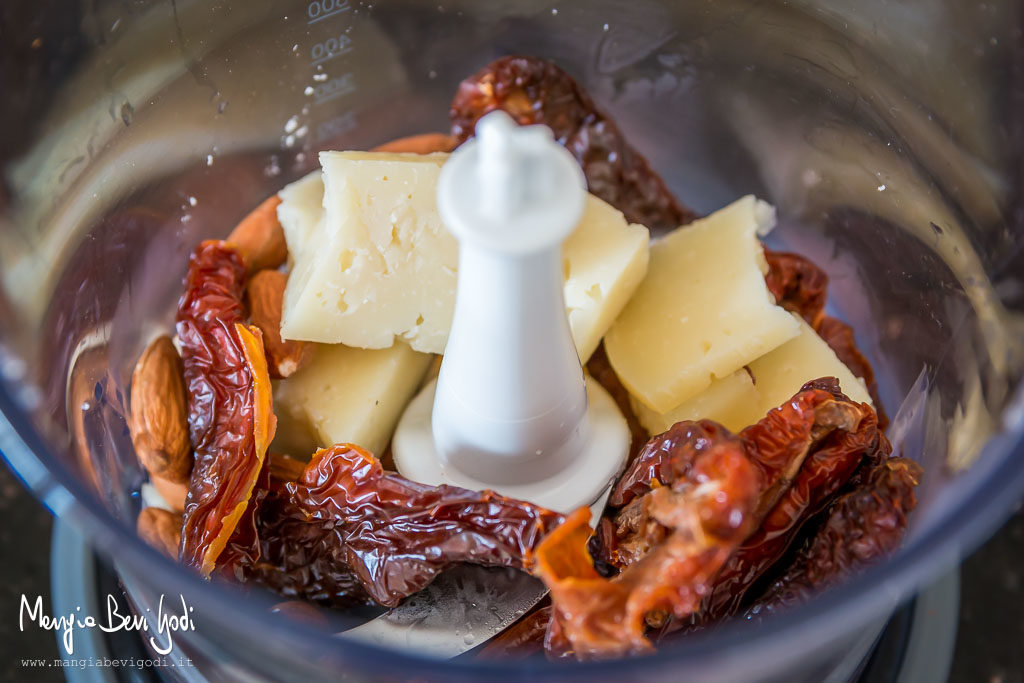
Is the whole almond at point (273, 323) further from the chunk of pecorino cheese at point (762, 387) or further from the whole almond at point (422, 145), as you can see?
the chunk of pecorino cheese at point (762, 387)

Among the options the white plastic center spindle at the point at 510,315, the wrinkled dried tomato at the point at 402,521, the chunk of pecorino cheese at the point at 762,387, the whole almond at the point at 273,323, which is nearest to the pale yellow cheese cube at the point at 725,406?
the chunk of pecorino cheese at the point at 762,387

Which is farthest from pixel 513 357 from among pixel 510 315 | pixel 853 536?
pixel 853 536

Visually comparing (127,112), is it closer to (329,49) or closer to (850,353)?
(329,49)

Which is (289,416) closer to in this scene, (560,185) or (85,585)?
(85,585)

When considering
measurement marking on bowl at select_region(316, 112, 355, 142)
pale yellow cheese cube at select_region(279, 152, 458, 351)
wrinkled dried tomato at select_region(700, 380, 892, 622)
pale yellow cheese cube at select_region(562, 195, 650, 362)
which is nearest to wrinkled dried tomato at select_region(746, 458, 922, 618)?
wrinkled dried tomato at select_region(700, 380, 892, 622)

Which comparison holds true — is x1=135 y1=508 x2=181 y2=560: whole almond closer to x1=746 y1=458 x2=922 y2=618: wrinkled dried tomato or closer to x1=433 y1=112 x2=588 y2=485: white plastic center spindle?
x1=433 y1=112 x2=588 y2=485: white plastic center spindle

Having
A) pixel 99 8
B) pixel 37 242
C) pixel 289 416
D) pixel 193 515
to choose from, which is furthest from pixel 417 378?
pixel 99 8
